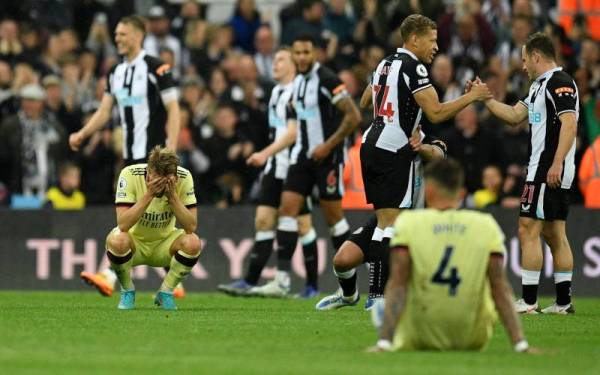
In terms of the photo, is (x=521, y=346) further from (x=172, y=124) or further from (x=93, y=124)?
(x=93, y=124)

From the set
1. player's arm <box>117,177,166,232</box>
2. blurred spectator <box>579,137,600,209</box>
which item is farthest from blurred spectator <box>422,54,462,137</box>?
player's arm <box>117,177,166,232</box>

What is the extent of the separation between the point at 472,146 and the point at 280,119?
4.59 m

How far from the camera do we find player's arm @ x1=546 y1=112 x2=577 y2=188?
12531mm

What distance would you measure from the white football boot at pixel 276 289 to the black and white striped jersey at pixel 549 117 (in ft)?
13.0

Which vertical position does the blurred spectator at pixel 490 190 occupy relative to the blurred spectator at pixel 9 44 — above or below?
below

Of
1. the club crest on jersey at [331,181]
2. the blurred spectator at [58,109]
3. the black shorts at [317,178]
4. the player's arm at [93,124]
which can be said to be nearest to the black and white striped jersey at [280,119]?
the black shorts at [317,178]

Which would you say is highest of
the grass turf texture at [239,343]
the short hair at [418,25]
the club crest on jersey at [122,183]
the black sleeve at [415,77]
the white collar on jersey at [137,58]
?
the short hair at [418,25]

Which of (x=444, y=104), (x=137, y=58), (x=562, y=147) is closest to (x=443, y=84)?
(x=137, y=58)

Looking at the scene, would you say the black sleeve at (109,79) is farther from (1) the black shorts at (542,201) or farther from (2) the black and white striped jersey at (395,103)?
(1) the black shorts at (542,201)

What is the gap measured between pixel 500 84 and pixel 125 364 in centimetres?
1295

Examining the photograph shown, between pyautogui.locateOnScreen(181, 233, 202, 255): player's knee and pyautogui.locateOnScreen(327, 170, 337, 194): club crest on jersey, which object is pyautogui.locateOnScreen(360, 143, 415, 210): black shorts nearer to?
pyautogui.locateOnScreen(181, 233, 202, 255): player's knee

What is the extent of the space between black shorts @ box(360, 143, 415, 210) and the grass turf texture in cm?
98

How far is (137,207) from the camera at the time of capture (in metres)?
12.3

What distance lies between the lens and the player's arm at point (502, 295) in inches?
343
